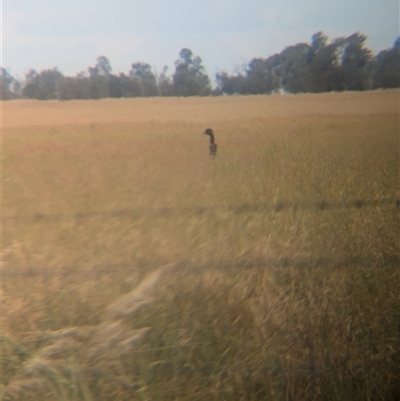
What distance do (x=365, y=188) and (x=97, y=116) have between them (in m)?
1.73

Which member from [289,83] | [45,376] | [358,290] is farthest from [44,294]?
[289,83]

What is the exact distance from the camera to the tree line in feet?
11.4

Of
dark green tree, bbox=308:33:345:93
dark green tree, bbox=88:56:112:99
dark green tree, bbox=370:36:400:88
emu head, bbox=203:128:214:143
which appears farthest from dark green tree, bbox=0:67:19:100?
dark green tree, bbox=370:36:400:88

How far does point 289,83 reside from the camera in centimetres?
371

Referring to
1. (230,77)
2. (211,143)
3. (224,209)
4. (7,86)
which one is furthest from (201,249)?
(7,86)

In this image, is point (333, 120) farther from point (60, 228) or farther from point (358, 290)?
point (60, 228)

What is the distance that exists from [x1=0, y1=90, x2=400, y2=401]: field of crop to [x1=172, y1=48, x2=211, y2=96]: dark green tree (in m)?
0.07

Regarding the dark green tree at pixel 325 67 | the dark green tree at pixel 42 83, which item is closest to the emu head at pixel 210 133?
the dark green tree at pixel 325 67

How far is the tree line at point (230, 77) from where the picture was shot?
137 inches

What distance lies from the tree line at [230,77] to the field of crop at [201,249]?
0.25 ft

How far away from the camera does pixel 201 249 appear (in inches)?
129

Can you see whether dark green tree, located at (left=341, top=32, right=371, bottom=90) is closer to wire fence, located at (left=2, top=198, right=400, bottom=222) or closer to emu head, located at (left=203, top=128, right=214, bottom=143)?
wire fence, located at (left=2, top=198, right=400, bottom=222)

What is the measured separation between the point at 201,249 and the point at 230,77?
1.11 m

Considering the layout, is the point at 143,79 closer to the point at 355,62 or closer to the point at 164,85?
the point at 164,85
